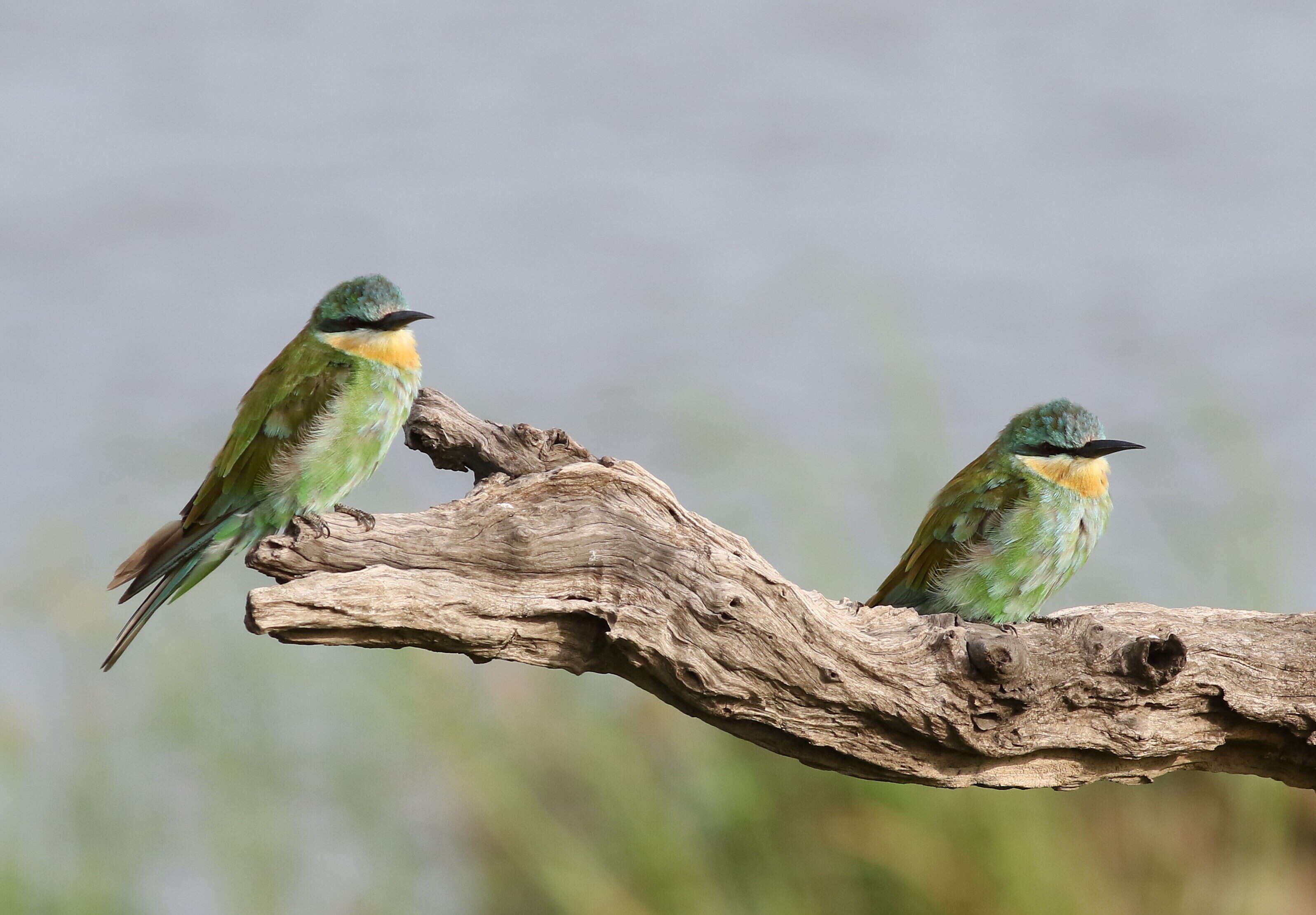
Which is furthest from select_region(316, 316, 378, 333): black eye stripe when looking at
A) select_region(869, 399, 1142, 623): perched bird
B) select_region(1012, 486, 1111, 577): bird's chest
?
select_region(1012, 486, 1111, 577): bird's chest

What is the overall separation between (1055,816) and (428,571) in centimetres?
312

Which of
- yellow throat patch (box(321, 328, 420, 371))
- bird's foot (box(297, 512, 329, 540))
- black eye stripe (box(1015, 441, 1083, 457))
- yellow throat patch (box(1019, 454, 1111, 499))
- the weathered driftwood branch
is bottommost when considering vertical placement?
the weathered driftwood branch

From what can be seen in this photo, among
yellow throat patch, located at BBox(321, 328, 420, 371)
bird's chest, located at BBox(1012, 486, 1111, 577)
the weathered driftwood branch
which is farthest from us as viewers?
bird's chest, located at BBox(1012, 486, 1111, 577)

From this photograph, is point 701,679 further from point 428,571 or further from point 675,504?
point 428,571

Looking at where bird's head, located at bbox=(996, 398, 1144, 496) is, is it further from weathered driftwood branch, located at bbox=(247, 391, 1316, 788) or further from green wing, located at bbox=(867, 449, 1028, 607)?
weathered driftwood branch, located at bbox=(247, 391, 1316, 788)

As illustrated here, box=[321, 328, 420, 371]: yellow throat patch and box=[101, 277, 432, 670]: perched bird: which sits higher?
box=[321, 328, 420, 371]: yellow throat patch

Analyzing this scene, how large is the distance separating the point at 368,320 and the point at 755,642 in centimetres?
144

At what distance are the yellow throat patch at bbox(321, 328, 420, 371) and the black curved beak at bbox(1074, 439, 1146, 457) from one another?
1.90 metres

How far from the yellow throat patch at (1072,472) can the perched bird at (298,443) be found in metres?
1.81

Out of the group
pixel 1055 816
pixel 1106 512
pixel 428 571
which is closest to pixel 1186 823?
pixel 1055 816

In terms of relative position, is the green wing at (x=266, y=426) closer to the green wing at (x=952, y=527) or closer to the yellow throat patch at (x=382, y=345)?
the yellow throat patch at (x=382, y=345)

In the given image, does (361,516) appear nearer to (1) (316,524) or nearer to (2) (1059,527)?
(1) (316,524)

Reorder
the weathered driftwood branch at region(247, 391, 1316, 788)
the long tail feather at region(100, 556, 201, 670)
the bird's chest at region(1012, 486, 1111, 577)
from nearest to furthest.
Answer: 1. the weathered driftwood branch at region(247, 391, 1316, 788)
2. the long tail feather at region(100, 556, 201, 670)
3. the bird's chest at region(1012, 486, 1111, 577)

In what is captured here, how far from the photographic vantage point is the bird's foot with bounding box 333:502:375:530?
8.72 feet
